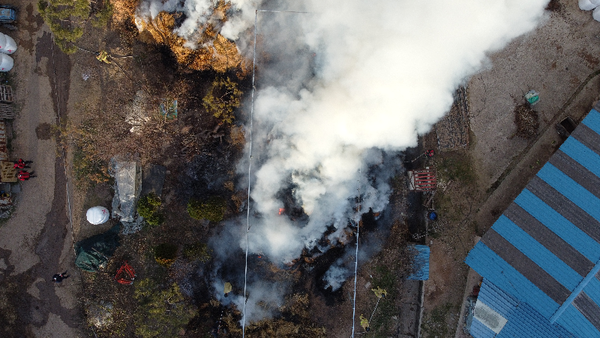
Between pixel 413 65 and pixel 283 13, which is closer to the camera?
pixel 413 65

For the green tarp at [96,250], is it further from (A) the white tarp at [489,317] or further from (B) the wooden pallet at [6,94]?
(A) the white tarp at [489,317]

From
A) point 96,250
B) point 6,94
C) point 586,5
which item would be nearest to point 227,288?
point 96,250

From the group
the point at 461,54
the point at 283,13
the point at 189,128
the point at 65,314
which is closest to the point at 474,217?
the point at 461,54

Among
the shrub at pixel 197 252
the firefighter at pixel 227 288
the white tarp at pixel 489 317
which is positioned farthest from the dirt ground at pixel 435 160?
the firefighter at pixel 227 288

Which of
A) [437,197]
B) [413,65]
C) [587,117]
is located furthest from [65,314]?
[587,117]

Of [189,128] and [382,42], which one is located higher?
[382,42]

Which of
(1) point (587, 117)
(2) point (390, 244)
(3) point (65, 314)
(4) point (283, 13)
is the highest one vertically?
(4) point (283, 13)

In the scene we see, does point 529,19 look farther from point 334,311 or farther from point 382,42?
point 334,311
